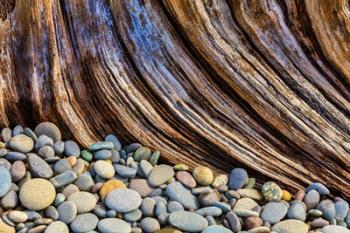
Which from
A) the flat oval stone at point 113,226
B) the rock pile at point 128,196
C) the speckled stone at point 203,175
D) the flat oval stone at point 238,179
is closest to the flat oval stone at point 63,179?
the rock pile at point 128,196

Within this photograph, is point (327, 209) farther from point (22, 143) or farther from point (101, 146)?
point (22, 143)

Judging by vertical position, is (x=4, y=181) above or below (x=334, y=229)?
below

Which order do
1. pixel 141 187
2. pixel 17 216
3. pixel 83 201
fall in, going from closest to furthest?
pixel 17 216
pixel 83 201
pixel 141 187

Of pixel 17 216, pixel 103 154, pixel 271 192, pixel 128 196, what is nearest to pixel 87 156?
pixel 103 154

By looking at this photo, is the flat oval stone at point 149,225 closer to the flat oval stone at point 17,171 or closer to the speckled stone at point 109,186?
the speckled stone at point 109,186

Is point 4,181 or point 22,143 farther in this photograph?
point 22,143
